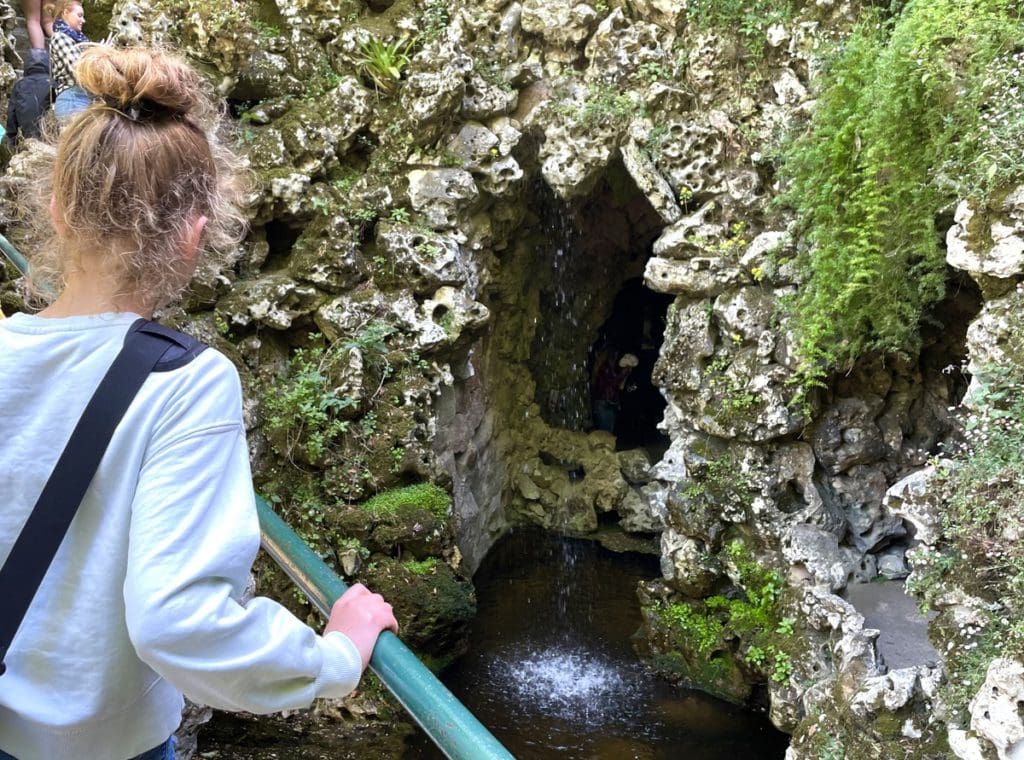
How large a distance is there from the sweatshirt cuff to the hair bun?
77 centimetres

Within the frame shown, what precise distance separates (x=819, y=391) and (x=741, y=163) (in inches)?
88.4

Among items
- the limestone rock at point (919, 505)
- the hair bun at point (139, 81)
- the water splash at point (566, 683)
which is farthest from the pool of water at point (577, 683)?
the hair bun at point (139, 81)

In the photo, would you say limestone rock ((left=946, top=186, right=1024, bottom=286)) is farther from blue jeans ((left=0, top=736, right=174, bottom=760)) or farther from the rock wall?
blue jeans ((left=0, top=736, right=174, bottom=760))

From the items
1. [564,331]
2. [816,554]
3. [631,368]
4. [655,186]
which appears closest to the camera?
[816,554]

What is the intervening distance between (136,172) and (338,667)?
0.72 metres

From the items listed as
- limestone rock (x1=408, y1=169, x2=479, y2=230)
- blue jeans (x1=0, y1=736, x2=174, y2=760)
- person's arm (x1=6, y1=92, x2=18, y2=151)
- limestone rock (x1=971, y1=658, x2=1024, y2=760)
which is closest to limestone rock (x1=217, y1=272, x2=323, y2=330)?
limestone rock (x1=408, y1=169, x2=479, y2=230)

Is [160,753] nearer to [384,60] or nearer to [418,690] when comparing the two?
[418,690]

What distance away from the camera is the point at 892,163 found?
529 centimetres

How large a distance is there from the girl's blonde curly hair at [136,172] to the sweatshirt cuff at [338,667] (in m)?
0.56

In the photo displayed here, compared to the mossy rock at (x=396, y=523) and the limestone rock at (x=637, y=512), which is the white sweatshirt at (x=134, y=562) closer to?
the mossy rock at (x=396, y=523)

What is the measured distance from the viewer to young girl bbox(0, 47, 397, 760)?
2.85 ft

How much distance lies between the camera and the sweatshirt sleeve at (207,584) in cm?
84

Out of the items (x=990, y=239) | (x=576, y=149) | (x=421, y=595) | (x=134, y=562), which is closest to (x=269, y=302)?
(x=421, y=595)

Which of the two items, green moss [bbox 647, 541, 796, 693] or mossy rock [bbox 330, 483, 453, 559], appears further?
mossy rock [bbox 330, 483, 453, 559]
